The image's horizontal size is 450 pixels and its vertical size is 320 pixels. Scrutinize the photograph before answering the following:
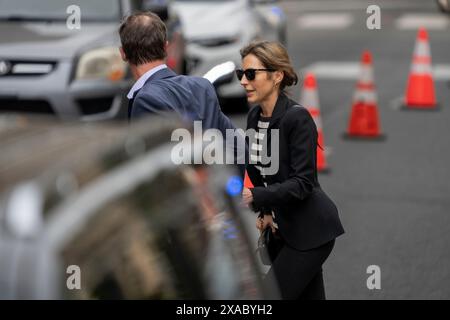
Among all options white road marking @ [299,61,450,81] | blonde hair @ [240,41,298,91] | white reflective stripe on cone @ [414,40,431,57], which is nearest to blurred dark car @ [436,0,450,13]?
white road marking @ [299,61,450,81]

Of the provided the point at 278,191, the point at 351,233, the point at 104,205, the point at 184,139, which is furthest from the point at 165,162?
the point at 351,233

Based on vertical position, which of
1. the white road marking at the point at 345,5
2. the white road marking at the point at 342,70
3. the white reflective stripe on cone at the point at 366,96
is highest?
the white road marking at the point at 345,5

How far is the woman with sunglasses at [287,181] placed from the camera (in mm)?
4461

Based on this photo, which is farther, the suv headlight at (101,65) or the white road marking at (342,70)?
the white road marking at (342,70)

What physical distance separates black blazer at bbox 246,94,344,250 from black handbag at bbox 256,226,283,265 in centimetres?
10

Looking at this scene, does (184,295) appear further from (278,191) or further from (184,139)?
(278,191)

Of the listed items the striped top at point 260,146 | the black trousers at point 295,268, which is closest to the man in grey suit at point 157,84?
the striped top at point 260,146

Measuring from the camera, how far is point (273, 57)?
459cm

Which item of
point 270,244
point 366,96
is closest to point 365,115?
point 366,96

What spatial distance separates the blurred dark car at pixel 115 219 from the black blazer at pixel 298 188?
3.94 feet

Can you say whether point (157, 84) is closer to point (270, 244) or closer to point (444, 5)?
point (270, 244)

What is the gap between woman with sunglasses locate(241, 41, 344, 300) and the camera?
446 centimetres

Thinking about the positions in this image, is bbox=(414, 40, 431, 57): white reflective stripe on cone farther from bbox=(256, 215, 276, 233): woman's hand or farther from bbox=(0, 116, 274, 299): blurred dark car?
bbox=(0, 116, 274, 299): blurred dark car

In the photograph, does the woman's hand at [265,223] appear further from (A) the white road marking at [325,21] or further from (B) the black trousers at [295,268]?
(A) the white road marking at [325,21]
